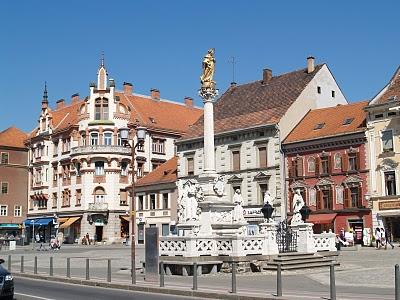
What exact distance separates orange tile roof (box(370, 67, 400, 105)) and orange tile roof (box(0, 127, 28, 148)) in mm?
51151

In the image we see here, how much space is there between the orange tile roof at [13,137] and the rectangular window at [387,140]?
5177 cm

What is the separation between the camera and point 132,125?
71500 mm

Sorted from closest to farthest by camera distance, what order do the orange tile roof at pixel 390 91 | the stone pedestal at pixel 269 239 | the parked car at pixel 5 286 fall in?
the parked car at pixel 5 286 < the stone pedestal at pixel 269 239 < the orange tile roof at pixel 390 91

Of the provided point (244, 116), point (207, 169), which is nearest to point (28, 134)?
point (244, 116)

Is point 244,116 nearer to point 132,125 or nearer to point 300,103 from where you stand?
point 300,103

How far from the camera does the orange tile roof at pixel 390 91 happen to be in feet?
155

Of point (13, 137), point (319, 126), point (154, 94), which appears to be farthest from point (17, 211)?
point (319, 126)

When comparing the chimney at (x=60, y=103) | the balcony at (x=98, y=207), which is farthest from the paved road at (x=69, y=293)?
the chimney at (x=60, y=103)

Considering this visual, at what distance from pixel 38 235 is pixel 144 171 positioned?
16.4 meters

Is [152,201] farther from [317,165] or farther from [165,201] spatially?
[317,165]

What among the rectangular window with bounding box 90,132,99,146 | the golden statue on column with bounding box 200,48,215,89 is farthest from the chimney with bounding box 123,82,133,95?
the golden statue on column with bounding box 200,48,215,89

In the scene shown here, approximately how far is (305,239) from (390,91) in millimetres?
25413

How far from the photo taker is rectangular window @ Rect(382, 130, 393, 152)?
46.5 meters

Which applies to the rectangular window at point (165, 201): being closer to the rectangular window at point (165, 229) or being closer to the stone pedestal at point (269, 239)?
the rectangular window at point (165, 229)
